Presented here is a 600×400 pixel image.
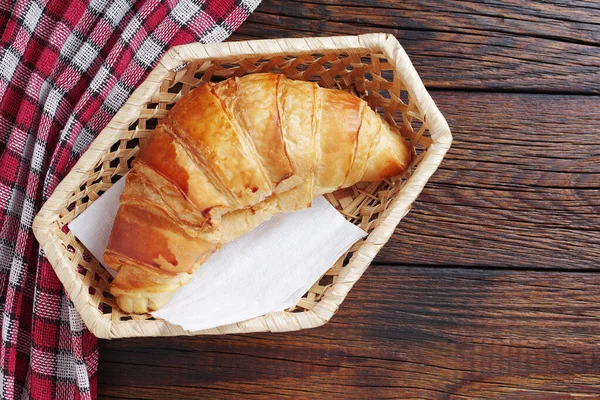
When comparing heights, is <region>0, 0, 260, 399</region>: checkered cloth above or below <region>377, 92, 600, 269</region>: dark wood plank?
below

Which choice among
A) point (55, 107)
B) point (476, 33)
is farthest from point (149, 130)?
point (476, 33)

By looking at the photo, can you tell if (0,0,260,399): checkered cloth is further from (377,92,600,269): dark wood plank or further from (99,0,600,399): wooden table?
(377,92,600,269): dark wood plank

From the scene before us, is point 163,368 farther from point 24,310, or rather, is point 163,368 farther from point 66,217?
point 66,217

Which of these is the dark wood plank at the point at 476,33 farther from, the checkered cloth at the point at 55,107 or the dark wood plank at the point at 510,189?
the checkered cloth at the point at 55,107

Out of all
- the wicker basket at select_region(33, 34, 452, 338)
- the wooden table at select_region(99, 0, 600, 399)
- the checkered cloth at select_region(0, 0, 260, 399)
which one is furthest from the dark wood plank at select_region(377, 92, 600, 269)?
the checkered cloth at select_region(0, 0, 260, 399)

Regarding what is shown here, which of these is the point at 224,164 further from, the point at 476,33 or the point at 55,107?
the point at 476,33

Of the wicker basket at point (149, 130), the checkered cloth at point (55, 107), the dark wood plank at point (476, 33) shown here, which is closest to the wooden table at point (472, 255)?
the dark wood plank at point (476, 33)
